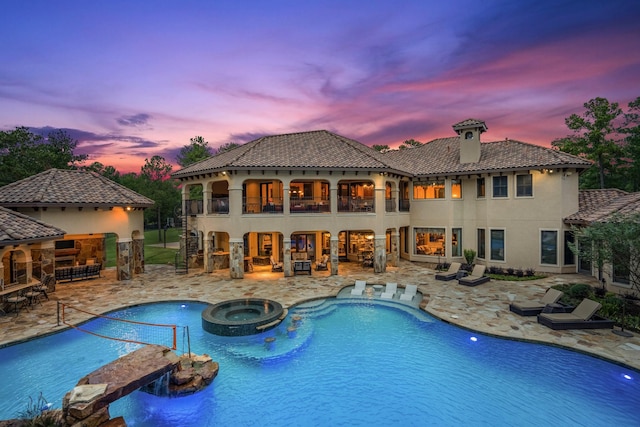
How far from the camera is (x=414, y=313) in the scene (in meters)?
13.2

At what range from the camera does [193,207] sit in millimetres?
22609

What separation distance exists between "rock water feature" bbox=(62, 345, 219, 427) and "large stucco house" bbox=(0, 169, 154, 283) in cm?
903

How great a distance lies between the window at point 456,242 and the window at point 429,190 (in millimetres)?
3033

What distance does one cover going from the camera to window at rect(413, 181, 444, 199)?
76.6 ft

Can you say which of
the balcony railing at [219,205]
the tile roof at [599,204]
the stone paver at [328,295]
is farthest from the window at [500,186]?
the balcony railing at [219,205]

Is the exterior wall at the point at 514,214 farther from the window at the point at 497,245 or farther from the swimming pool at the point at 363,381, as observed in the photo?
the swimming pool at the point at 363,381

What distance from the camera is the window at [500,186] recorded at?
2070 cm

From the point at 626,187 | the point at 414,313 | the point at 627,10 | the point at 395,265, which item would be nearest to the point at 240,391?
the point at 414,313

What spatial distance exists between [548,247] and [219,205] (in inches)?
915

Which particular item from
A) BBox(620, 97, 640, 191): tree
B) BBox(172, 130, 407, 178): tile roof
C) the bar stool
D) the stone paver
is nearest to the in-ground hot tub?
the stone paver

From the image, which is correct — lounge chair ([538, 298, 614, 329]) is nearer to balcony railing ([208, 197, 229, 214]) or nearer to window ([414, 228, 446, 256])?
window ([414, 228, 446, 256])

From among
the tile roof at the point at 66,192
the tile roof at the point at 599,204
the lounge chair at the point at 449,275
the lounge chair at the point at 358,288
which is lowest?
the lounge chair at the point at 358,288

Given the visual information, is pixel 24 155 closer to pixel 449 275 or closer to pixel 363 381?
pixel 363 381

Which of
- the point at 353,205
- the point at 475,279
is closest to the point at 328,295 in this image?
the point at 353,205
